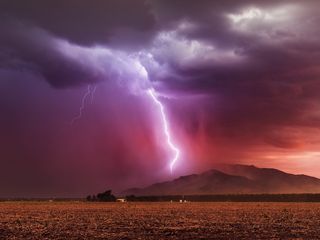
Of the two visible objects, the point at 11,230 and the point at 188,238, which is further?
the point at 11,230

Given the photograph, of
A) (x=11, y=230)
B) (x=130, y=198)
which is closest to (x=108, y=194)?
(x=130, y=198)

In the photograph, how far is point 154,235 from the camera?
1389 inches

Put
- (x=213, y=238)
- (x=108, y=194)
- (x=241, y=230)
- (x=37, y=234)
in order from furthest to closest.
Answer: (x=108, y=194) → (x=241, y=230) → (x=37, y=234) → (x=213, y=238)

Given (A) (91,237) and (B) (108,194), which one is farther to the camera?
(B) (108,194)

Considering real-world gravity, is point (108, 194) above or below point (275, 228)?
above

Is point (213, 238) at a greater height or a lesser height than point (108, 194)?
lesser

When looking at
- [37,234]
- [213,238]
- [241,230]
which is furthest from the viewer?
[241,230]

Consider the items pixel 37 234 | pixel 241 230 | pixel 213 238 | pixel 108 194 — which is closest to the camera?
pixel 213 238

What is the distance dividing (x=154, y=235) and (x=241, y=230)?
7.63 metres

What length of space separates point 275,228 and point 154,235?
11.4 metres

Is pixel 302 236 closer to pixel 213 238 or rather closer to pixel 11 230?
pixel 213 238

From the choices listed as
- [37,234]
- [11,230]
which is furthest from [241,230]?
[11,230]

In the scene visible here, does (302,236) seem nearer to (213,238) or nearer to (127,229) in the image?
(213,238)

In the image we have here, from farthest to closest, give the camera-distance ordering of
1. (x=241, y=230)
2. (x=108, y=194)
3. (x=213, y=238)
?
(x=108, y=194) < (x=241, y=230) < (x=213, y=238)
